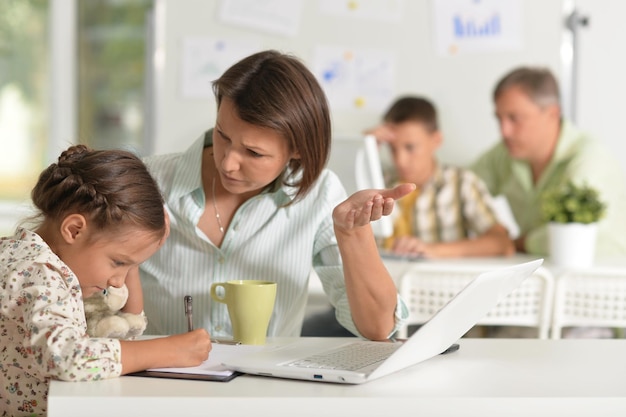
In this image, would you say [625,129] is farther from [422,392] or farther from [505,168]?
[422,392]

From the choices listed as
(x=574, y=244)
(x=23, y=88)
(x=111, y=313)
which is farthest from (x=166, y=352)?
(x=23, y=88)

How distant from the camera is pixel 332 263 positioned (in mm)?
1684

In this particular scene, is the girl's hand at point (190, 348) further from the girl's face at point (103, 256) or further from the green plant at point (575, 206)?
the green plant at point (575, 206)

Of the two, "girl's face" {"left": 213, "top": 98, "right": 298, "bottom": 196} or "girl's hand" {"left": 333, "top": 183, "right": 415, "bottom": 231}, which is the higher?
"girl's face" {"left": 213, "top": 98, "right": 298, "bottom": 196}

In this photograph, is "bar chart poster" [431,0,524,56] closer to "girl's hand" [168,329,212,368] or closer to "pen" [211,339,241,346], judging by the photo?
"pen" [211,339,241,346]

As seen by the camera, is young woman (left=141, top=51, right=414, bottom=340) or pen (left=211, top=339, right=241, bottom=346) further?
young woman (left=141, top=51, right=414, bottom=340)

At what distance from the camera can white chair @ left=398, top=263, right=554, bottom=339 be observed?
2396 mm

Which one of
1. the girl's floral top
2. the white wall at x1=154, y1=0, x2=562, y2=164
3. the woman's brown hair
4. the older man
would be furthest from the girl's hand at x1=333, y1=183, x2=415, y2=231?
the white wall at x1=154, y1=0, x2=562, y2=164

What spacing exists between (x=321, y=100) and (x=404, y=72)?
2187 millimetres

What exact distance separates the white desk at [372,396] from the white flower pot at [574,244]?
1.49 meters

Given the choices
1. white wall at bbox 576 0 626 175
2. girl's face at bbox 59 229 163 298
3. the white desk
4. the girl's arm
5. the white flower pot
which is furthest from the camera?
white wall at bbox 576 0 626 175

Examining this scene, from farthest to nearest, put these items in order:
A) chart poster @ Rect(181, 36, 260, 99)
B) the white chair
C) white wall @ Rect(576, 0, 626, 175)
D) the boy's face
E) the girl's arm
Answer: white wall @ Rect(576, 0, 626, 175) → chart poster @ Rect(181, 36, 260, 99) → the boy's face → the white chair → the girl's arm

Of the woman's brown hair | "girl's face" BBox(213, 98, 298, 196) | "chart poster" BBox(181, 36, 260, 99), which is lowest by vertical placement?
"girl's face" BBox(213, 98, 298, 196)

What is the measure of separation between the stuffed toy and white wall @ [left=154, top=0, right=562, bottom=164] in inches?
88.6
